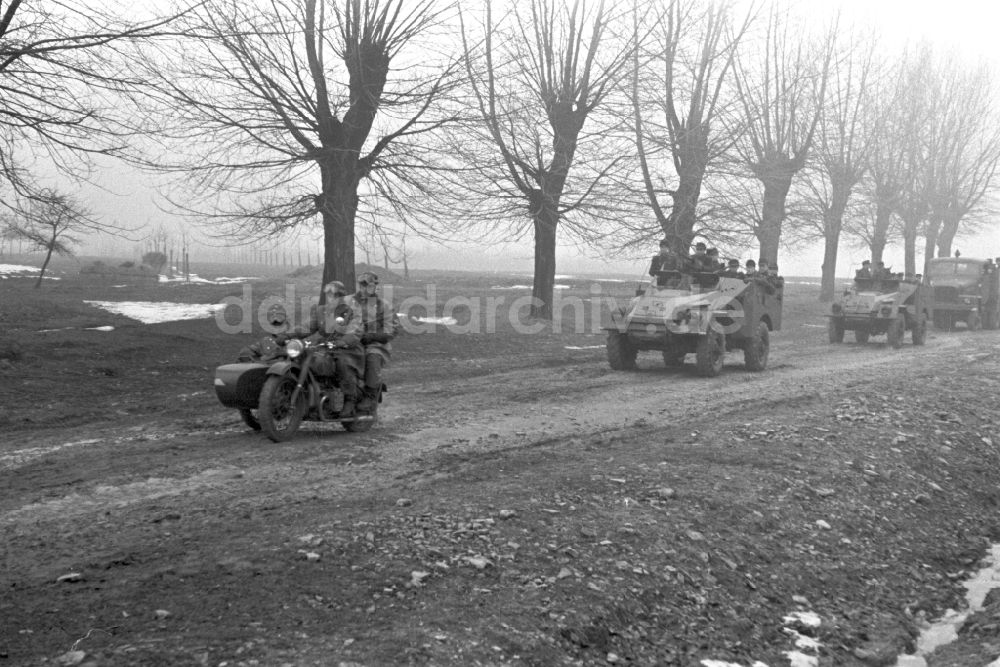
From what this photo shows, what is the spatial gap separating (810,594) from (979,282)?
26.3m

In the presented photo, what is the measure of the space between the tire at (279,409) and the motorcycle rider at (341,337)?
18.1 inches

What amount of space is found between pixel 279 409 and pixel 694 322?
772cm

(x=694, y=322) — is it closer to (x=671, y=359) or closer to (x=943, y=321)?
(x=671, y=359)

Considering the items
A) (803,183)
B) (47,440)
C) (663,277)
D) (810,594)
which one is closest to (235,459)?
(47,440)

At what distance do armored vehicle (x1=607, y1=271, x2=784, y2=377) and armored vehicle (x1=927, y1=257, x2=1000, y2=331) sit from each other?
15392 millimetres

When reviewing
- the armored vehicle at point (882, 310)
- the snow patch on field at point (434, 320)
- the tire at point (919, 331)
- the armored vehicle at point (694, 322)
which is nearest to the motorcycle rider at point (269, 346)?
the armored vehicle at point (694, 322)

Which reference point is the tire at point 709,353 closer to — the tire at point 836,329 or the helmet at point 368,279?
the helmet at point 368,279

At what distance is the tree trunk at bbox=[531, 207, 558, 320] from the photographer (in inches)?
934

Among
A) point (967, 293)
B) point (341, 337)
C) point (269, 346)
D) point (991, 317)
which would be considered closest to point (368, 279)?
point (341, 337)

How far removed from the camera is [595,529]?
21.2 feet

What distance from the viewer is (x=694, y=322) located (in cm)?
1489

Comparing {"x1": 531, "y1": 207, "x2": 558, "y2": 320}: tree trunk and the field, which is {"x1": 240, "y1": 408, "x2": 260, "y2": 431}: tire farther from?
{"x1": 531, "y1": 207, "x2": 558, "y2": 320}: tree trunk

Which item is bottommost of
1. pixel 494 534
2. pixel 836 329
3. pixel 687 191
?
pixel 494 534

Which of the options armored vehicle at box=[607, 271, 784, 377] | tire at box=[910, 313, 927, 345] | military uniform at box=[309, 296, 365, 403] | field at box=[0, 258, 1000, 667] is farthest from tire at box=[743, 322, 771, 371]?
military uniform at box=[309, 296, 365, 403]
